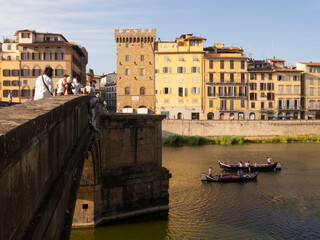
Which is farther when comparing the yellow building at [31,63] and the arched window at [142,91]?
the arched window at [142,91]

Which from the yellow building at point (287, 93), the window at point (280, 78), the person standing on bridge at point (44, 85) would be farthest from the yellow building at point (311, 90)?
the person standing on bridge at point (44, 85)

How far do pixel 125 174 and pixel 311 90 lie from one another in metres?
53.0

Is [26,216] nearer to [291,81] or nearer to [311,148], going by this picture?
[311,148]

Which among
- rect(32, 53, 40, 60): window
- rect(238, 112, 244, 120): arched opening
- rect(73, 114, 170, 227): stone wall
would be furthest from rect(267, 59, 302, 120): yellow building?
rect(73, 114, 170, 227): stone wall

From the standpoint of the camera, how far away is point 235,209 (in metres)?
19.6

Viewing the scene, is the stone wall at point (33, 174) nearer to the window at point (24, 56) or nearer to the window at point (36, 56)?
the window at point (36, 56)

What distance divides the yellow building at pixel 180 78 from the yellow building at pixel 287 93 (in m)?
13.5

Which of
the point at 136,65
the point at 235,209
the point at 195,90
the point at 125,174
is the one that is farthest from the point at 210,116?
the point at 125,174

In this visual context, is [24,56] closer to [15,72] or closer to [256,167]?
[15,72]

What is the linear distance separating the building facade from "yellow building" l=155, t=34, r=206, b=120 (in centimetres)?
131

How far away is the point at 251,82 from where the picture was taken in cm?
5909

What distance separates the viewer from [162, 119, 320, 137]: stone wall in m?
54.0

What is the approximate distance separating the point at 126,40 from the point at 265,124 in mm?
25932

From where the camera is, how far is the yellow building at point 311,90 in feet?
202
